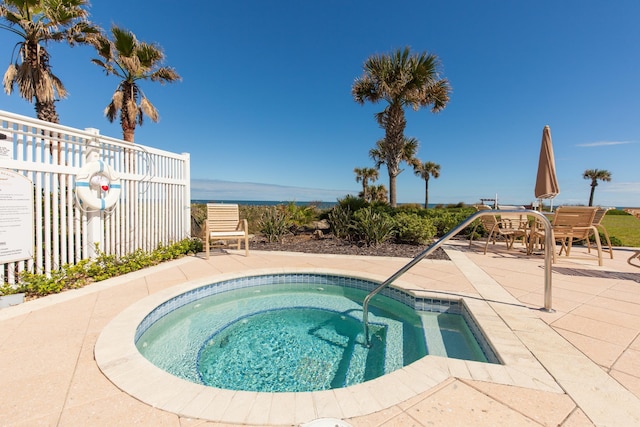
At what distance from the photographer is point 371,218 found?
6.61 m

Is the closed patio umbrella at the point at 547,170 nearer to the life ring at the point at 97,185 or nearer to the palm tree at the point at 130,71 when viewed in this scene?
the life ring at the point at 97,185

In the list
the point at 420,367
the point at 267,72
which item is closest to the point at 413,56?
the point at 267,72

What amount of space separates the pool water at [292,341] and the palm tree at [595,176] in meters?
45.6

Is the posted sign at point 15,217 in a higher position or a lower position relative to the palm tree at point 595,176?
lower

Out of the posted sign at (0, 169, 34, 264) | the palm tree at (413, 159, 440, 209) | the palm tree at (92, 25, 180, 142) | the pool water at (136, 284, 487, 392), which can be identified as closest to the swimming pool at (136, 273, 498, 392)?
the pool water at (136, 284, 487, 392)

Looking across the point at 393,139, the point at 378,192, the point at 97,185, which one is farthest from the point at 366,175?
the point at 97,185

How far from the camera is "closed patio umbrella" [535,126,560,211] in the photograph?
5.09 m

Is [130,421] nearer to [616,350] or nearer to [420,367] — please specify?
[420,367]

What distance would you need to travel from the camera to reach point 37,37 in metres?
6.48

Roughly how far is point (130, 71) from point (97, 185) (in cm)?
721

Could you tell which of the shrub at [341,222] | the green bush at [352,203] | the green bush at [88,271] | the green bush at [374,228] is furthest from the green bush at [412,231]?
the green bush at [88,271]

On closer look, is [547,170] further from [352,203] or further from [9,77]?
[9,77]

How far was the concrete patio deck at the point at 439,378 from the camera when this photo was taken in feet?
4.11

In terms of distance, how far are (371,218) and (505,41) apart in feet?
28.4
